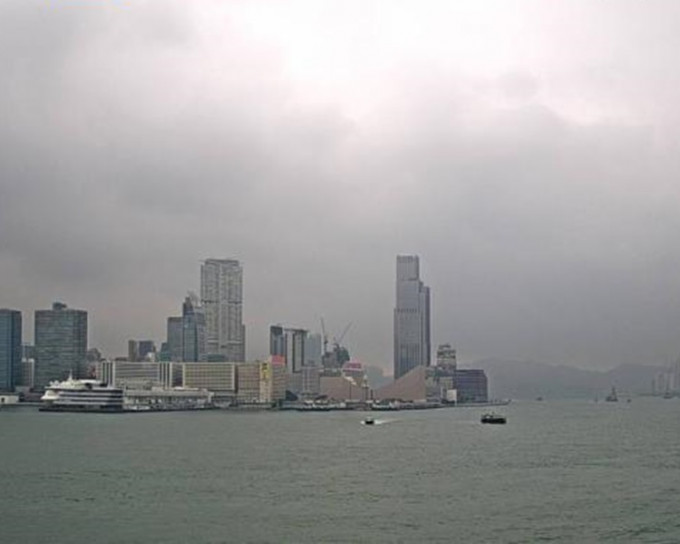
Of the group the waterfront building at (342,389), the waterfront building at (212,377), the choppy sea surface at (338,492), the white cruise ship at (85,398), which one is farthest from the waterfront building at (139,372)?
the choppy sea surface at (338,492)

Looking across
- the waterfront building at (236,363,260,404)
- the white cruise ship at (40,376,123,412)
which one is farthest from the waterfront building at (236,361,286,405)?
the white cruise ship at (40,376,123,412)

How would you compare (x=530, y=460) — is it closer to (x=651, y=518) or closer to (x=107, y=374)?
(x=651, y=518)

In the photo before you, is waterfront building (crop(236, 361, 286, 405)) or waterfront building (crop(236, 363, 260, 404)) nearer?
waterfront building (crop(236, 361, 286, 405))

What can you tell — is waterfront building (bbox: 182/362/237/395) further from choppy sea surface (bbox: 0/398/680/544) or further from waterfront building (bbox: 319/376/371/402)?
choppy sea surface (bbox: 0/398/680/544)

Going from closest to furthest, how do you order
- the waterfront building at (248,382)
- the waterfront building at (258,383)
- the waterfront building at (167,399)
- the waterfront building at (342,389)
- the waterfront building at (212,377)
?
the waterfront building at (167,399), the waterfront building at (258,383), the waterfront building at (212,377), the waterfront building at (248,382), the waterfront building at (342,389)

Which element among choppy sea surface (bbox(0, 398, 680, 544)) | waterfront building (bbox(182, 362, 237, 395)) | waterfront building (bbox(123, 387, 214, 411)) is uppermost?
waterfront building (bbox(182, 362, 237, 395))

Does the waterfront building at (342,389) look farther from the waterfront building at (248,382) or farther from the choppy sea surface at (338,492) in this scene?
the choppy sea surface at (338,492)

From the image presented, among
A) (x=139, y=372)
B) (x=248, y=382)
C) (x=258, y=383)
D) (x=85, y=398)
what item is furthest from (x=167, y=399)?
(x=139, y=372)

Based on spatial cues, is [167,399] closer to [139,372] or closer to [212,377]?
[212,377]
